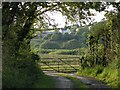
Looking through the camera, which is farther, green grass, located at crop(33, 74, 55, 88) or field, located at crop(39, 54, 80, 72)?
field, located at crop(39, 54, 80, 72)

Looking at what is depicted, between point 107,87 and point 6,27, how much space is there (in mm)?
5493

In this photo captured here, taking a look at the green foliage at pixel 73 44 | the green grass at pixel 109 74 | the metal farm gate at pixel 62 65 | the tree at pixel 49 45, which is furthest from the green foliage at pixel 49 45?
the green grass at pixel 109 74

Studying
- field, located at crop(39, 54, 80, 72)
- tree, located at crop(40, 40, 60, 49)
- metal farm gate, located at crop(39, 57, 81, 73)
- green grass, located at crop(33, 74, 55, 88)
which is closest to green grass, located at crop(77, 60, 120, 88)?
green grass, located at crop(33, 74, 55, 88)

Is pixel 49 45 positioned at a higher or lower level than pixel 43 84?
higher

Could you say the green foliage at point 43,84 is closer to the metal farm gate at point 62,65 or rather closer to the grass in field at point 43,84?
the grass in field at point 43,84

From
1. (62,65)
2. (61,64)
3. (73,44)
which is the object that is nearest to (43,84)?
(61,64)

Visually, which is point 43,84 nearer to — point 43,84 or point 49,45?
point 43,84

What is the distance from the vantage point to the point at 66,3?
1953 cm

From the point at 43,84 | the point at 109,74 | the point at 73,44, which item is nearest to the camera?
the point at 43,84

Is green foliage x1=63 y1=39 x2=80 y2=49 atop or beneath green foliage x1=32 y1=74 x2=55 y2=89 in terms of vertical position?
atop

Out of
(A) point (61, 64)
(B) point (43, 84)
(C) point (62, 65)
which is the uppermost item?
(B) point (43, 84)

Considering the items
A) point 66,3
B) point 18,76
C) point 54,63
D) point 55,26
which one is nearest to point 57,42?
point 54,63

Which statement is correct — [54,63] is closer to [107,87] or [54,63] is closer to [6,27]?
[107,87]

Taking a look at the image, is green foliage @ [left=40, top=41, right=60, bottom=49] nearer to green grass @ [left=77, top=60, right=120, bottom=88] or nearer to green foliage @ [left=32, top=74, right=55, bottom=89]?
green grass @ [left=77, top=60, right=120, bottom=88]
